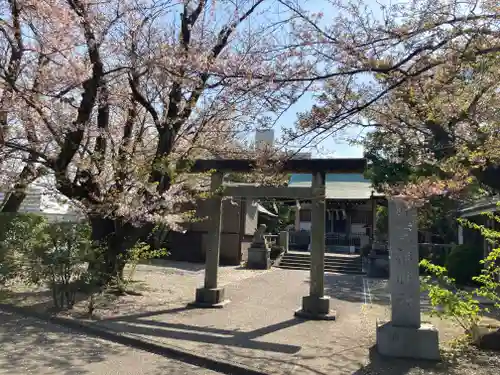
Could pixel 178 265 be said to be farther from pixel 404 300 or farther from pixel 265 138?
pixel 404 300

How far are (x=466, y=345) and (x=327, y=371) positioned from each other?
9.04 feet

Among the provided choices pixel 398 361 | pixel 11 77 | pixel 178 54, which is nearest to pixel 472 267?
pixel 398 361

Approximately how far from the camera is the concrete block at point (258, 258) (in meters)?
19.6

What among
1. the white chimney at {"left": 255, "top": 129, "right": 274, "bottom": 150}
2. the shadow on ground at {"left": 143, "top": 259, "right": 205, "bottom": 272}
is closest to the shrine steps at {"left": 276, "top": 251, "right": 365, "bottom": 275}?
the shadow on ground at {"left": 143, "top": 259, "right": 205, "bottom": 272}

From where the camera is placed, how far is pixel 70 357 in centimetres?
602

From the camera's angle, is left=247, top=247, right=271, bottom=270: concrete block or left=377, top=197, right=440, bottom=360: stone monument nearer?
left=377, top=197, right=440, bottom=360: stone monument

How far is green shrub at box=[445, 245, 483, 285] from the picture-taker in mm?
14875

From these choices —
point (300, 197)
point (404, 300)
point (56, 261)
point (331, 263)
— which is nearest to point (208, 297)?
point (300, 197)

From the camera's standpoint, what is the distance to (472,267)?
14.9 meters

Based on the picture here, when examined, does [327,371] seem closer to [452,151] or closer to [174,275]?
[452,151]

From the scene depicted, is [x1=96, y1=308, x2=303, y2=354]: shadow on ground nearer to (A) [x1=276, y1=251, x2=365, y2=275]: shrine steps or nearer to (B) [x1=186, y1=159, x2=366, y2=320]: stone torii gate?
(B) [x1=186, y1=159, x2=366, y2=320]: stone torii gate

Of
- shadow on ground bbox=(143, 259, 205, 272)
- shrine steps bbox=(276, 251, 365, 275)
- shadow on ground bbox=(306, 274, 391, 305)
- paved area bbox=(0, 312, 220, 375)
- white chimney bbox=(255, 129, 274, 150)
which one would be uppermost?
white chimney bbox=(255, 129, 274, 150)

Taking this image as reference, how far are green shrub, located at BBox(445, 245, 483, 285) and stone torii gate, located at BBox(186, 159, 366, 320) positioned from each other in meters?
7.68

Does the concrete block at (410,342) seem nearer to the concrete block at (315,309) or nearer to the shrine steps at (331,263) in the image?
the concrete block at (315,309)
